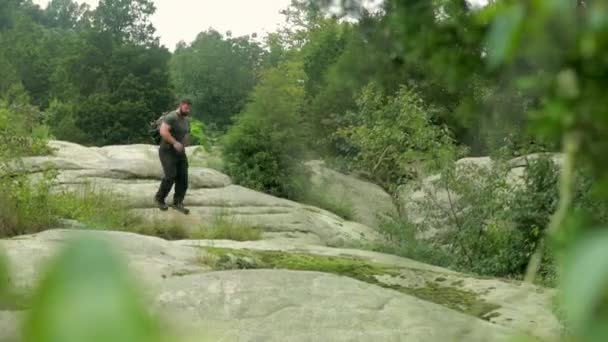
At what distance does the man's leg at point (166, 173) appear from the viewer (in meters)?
15.9

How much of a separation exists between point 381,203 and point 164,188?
7.82 m

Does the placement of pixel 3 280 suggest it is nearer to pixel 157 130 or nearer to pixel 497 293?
pixel 497 293

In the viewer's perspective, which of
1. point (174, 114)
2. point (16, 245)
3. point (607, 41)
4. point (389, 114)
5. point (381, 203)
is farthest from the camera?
point (381, 203)

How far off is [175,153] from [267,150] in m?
5.86

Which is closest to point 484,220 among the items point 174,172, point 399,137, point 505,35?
point 399,137

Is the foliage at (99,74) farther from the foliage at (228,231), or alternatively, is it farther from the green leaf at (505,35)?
the green leaf at (505,35)

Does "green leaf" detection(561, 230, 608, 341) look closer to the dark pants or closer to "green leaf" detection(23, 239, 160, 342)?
"green leaf" detection(23, 239, 160, 342)

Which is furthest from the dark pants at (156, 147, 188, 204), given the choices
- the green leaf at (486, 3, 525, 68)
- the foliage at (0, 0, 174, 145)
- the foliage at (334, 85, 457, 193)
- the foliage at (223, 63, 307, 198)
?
the foliage at (0, 0, 174, 145)

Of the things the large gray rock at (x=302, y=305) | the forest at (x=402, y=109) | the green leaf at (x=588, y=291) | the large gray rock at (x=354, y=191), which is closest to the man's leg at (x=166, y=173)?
the forest at (x=402, y=109)

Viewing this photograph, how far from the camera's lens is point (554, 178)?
43.1 feet

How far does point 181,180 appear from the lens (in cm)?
1645

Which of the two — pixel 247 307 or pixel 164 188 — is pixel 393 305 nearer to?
pixel 247 307

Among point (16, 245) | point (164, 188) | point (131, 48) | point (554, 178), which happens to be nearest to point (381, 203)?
point (164, 188)

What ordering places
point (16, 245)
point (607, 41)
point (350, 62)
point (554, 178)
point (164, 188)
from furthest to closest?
point (164, 188) < point (554, 178) < point (16, 245) < point (350, 62) < point (607, 41)
